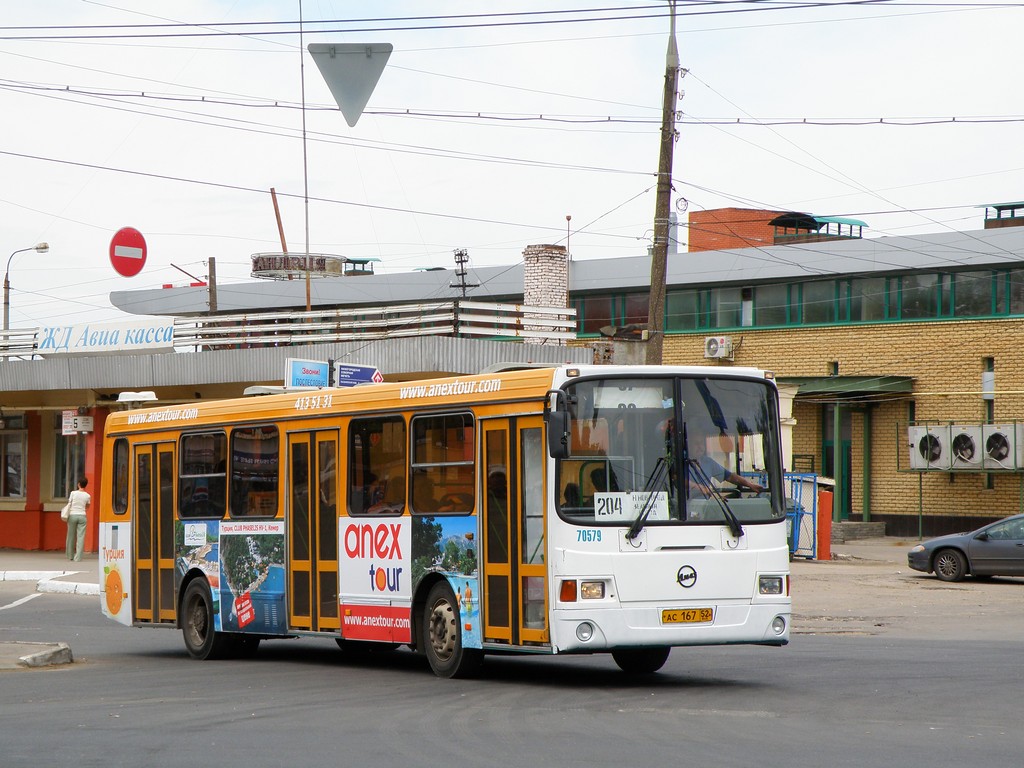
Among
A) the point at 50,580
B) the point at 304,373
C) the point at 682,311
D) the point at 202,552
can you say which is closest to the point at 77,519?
the point at 50,580

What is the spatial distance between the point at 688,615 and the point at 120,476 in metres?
8.11

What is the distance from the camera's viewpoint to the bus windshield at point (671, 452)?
11414mm

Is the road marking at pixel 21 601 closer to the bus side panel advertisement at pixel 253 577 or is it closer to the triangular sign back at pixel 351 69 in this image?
the bus side panel advertisement at pixel 253 577

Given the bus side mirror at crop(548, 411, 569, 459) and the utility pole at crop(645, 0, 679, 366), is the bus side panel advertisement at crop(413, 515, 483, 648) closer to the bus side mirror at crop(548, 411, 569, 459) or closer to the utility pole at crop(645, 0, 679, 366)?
the bus side mirror at crop(548, 411, 569, 459)

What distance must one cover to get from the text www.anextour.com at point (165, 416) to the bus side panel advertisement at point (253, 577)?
138 centimetres

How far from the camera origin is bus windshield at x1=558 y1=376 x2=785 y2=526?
11414 mm

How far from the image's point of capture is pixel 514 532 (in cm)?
1170

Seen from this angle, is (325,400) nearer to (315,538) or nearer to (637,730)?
(315,538)

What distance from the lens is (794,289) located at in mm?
42000

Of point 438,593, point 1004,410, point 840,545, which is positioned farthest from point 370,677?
point 1004,410

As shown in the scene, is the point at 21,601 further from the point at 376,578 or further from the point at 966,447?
the point at 966,447

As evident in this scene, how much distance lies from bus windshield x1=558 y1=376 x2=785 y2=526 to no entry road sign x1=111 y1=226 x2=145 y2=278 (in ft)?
65.2

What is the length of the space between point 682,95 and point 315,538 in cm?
1125

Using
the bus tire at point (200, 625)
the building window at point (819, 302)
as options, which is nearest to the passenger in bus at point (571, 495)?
the bus tire at point (200, 625)
